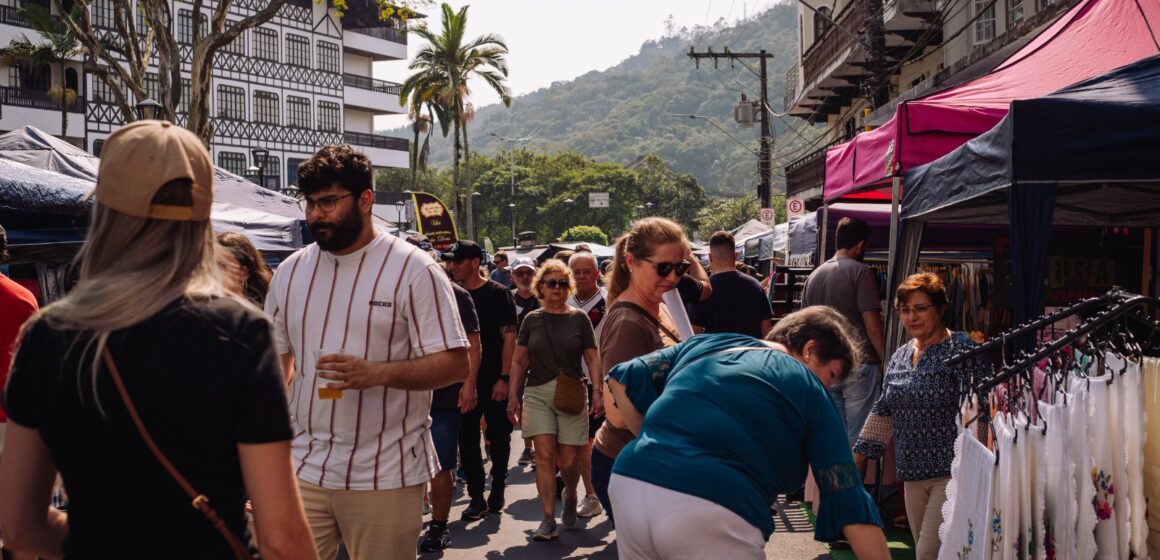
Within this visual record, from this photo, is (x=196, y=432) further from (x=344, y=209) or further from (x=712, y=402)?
(x=344, y=209)

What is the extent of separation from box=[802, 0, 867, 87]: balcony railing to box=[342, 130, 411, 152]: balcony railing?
2713 cm

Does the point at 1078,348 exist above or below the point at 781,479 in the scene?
above

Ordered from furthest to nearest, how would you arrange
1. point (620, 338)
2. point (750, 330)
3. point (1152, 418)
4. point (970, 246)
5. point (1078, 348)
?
point (970, 246), point (750, 330), point (620, 338), point (1078, 348), point (1152, 418)

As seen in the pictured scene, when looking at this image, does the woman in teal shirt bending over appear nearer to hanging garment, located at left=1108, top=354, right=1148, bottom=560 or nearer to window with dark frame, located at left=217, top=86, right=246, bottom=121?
hanging garment, located at left=1108, top=354, right=1148, bottom=560

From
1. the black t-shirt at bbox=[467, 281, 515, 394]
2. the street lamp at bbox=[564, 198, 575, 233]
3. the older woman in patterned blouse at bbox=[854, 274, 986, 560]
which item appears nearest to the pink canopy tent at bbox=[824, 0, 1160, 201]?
the older woman in patterned blouse at bbox=[854, 274, 986, 560]

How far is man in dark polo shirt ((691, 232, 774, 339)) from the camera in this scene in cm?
902

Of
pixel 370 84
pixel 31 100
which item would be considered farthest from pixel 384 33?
pixel 31 100

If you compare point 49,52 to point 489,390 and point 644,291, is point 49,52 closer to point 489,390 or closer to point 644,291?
point 489,390

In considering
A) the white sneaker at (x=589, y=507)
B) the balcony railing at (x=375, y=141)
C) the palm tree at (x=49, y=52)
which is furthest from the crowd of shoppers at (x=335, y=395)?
the balcony railing at (x=375, y=141)

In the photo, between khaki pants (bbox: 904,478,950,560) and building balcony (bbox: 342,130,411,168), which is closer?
khaki pants (bbox: 904,478,950,560)

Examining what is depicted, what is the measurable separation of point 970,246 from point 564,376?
6662 mm

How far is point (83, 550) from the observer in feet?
7.10

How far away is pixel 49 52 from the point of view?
136 ft

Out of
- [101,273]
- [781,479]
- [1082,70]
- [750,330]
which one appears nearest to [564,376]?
[750,330]
